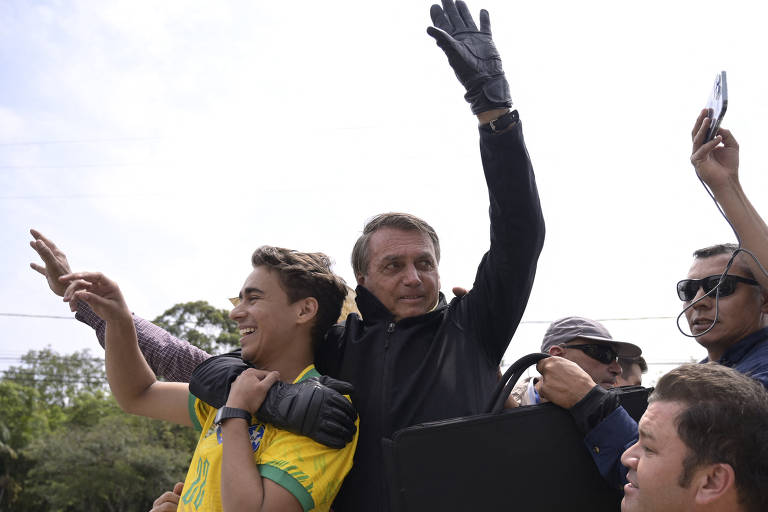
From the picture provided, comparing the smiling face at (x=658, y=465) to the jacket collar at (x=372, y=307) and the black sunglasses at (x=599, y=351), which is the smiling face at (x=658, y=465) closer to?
the jacket collar at (x=372, y=307)

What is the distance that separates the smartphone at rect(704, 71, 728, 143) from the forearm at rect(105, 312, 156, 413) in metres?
2.45

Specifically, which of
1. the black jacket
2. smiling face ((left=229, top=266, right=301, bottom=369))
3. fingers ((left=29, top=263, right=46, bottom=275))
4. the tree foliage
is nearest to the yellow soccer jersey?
the black jacket

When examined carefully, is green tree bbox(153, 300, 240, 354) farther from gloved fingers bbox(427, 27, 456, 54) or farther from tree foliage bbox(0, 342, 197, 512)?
gloved fingers bbox(427, 27, 456, 54)

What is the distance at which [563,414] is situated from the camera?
1915 mm

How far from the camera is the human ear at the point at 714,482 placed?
1533 millimetres

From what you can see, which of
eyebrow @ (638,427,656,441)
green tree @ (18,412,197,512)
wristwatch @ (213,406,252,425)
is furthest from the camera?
green tree @ (18,412,197,512)

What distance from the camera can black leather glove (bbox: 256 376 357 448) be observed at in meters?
2.06

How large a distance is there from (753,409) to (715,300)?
1.23m

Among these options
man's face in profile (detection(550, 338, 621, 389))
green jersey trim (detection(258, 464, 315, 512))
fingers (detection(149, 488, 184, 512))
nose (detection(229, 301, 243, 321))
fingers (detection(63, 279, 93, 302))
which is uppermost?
fingers (detection(63, 279, 93, 302))

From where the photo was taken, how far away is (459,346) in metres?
2.33

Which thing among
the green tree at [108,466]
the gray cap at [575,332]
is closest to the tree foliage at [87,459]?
the green tree at [108,466]

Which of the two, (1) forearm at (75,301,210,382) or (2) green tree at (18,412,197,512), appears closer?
(1) forearm at (75,301,210,382)

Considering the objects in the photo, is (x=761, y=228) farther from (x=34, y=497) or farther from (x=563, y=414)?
(x=34, y=497)

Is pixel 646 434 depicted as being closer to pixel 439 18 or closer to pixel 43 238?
pixel 439 18
